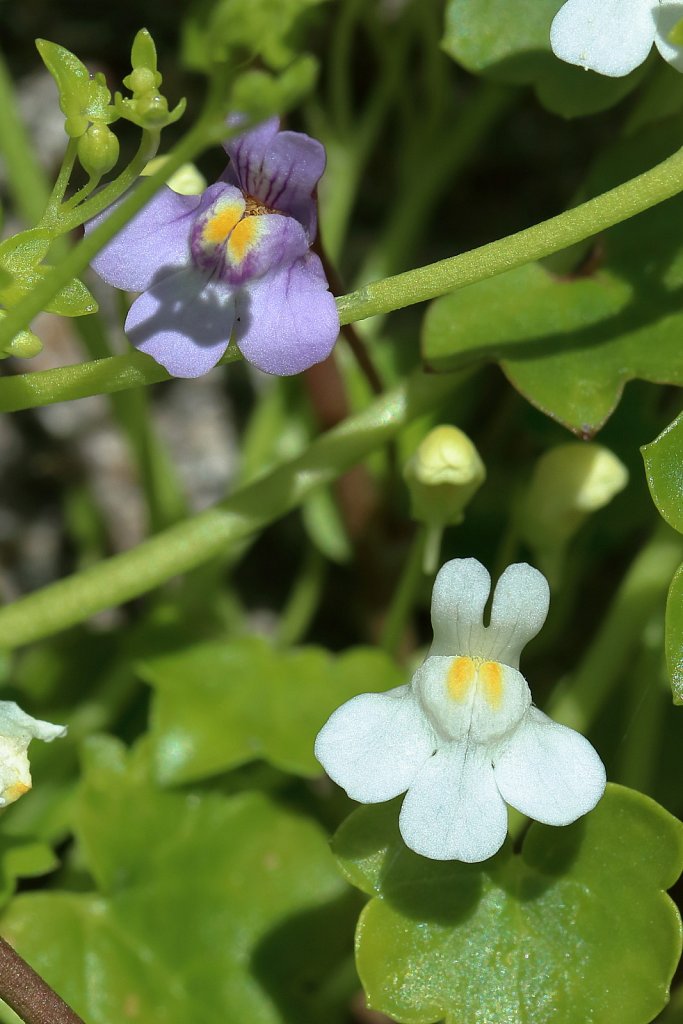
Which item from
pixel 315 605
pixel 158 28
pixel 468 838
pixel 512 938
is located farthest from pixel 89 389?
pixel 158 28

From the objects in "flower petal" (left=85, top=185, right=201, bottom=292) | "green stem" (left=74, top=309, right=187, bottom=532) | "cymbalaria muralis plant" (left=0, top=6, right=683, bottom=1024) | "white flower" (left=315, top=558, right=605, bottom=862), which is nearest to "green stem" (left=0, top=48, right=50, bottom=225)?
"cymbalaria muralis plant" (left=0, top=6, right=683, bottom=1024)

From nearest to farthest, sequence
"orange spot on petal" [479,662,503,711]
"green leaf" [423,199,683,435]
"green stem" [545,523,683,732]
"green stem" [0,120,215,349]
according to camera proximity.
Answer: "green stem" [0,120,215,349] → "orange spot on petal" [479,662,503,711] → "green leaf" [423,199,683,435] → "green stem" [545,523,683,732]

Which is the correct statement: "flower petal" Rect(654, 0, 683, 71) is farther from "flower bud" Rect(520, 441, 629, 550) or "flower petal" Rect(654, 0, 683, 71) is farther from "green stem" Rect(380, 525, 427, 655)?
"green stem" Rect(380, 525, 427, 655)

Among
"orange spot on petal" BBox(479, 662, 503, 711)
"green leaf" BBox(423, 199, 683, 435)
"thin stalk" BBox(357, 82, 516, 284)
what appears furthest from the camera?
"thin stalk" BBox(357, 82, 516, 284)

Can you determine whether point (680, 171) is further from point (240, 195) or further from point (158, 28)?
point (158, 28)

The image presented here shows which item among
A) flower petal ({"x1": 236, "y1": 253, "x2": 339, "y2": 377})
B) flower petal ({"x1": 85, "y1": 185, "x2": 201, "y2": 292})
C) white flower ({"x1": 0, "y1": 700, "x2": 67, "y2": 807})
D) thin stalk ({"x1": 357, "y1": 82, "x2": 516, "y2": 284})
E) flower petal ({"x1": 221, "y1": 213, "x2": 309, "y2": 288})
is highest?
flower petal ({"x1": 85, "y1": 185, "x2": 201, "y2": 292})

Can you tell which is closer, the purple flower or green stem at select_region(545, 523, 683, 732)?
the purple flower

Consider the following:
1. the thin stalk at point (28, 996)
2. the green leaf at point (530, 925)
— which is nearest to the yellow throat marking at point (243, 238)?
the green leaf at point (530, 925)

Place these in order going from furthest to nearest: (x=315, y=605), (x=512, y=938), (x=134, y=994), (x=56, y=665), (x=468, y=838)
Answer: (x=315, y=605) → (x=56, y=665) → (x=134, y=994) → (x=512, y=938) → (x=468, y=838)
